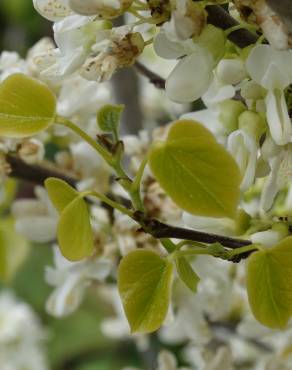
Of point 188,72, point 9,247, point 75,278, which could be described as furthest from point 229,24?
point 9,247

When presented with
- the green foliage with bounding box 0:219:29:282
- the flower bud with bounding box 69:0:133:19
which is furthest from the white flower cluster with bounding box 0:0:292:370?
the green foliage with bounding box 0:219:29:282

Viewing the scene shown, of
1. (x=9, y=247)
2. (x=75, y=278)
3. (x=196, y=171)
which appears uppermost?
(x=196, y=171)

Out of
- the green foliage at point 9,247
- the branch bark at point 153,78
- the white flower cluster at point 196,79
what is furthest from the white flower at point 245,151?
the green foliage at point 9,247

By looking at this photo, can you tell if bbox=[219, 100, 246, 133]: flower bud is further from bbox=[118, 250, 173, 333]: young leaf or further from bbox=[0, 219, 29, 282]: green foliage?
bbox=[0, 219, 29, 282]: green foliage

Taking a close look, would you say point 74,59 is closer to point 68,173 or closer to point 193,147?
point 193,147

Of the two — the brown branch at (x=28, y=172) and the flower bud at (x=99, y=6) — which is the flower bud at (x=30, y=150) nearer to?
the brown branch at (x=28, y=172)

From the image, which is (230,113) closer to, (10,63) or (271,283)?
(271,283)
